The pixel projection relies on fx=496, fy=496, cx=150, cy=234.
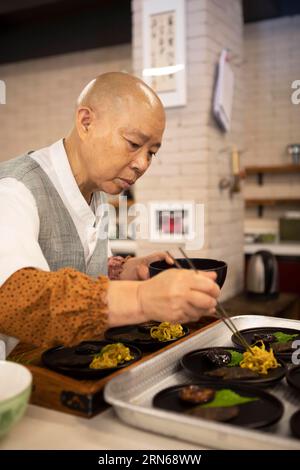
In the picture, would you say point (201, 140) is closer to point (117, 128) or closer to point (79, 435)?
point (117, 128)

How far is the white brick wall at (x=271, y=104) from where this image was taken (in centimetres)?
495

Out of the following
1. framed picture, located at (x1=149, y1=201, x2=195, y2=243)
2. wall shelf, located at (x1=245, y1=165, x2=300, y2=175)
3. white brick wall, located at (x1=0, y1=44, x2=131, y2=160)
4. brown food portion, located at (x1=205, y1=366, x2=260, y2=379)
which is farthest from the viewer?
white brick wall, located at (x1=0, y1=44, x2=131, y2=160)

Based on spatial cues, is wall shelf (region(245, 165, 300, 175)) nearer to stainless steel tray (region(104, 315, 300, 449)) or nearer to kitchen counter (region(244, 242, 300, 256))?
kitchen counter (region(244, 242, 300, 256))

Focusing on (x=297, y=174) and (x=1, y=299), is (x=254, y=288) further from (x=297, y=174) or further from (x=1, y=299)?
(x=1, y=299)

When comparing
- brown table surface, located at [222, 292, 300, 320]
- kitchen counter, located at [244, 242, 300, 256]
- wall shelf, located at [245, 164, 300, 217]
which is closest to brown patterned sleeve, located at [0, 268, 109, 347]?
brown table surface, located at [222, 292, 300, 320]

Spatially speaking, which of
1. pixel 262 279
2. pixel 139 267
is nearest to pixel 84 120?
pixel 139 267

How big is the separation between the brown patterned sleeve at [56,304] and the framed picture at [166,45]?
2247 millimetres

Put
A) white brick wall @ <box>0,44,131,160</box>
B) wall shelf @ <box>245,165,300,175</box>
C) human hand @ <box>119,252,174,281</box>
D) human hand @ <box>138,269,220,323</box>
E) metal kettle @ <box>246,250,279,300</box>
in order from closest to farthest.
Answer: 1. human hand @ <box>138,269,220,323</box>
2. human hand @ <box>119,252,174,281</box>
3. metal kettle @ <box>246,250,279,300</box>
4. wall shelf @ <box>245,165,300,175</box>
5. white brick wall @ <box>0,44,131,160</box>

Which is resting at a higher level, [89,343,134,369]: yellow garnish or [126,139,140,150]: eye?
[126,139,140,150]: eye

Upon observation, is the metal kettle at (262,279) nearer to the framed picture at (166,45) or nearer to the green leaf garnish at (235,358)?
the framed picture at (166,45)

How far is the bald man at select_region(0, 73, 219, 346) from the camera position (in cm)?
92

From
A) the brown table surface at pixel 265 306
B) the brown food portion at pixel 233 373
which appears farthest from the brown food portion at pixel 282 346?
→ the brown table surface at pixel 265 306

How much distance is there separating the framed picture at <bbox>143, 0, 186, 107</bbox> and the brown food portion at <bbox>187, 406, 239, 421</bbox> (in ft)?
7.88

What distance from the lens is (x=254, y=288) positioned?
10.9 feet
